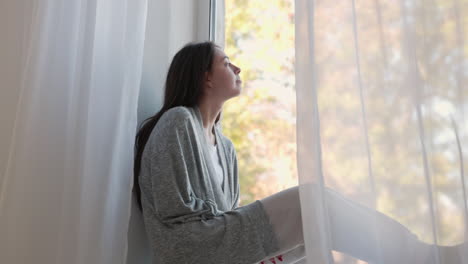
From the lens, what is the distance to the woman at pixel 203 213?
2.86ft

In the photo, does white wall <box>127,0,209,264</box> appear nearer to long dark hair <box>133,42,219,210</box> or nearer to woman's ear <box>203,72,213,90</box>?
long dark hair <box>133,42,219,210</box>

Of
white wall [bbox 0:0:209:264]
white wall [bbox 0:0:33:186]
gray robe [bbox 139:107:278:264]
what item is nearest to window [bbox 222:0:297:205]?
white wall [bbox 0:0:209:264]

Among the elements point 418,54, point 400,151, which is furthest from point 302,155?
point 418,54

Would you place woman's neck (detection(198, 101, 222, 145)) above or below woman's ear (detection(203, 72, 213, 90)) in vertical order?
below

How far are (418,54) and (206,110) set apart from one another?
715mm

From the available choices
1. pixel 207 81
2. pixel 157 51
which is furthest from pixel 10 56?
pixel 207 81

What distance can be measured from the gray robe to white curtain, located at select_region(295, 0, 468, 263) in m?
0.20

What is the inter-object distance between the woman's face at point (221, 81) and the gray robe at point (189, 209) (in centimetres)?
18

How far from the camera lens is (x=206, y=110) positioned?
1412 mm

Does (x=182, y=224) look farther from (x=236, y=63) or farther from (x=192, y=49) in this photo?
(x=236, y=63)

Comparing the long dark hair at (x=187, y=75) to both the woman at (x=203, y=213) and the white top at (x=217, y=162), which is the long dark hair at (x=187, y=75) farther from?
the white top at (x=217, y=162)

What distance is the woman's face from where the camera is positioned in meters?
1.40

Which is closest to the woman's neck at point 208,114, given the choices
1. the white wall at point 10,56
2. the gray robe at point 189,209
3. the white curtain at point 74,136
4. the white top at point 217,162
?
the white top at point 217,162

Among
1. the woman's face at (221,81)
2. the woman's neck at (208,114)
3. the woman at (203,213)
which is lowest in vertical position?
the woman at (203,213)
